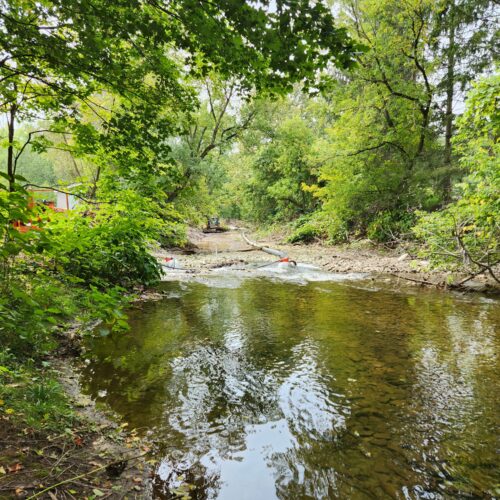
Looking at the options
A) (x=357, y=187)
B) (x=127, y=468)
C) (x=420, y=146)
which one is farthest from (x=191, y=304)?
(x=420, y=146)

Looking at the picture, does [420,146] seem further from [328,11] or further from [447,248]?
[328,11]

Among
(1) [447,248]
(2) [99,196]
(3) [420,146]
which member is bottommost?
(1) [447,248]

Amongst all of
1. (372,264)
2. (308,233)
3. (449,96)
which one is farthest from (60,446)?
(308,233)

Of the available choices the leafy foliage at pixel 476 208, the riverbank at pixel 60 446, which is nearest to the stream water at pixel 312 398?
the riverbank at pixel 60 446

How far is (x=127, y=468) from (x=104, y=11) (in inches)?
151

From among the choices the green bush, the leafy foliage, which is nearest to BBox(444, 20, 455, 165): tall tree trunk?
the leafy foliage

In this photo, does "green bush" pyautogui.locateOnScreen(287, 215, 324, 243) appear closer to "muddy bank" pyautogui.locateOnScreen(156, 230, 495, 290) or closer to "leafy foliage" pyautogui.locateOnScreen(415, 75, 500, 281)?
"muddy bank" pyautogui.locateOnScreen(156, 230, 495, 290)

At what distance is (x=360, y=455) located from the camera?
2914 mm

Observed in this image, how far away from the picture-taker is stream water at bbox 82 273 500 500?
2.69m

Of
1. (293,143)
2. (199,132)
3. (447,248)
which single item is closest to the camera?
(447,248)

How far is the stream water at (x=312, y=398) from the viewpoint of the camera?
2686mm

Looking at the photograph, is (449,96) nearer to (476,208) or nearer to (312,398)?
(476,208)

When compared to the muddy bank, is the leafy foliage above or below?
above

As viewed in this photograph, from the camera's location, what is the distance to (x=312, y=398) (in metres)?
3.88
